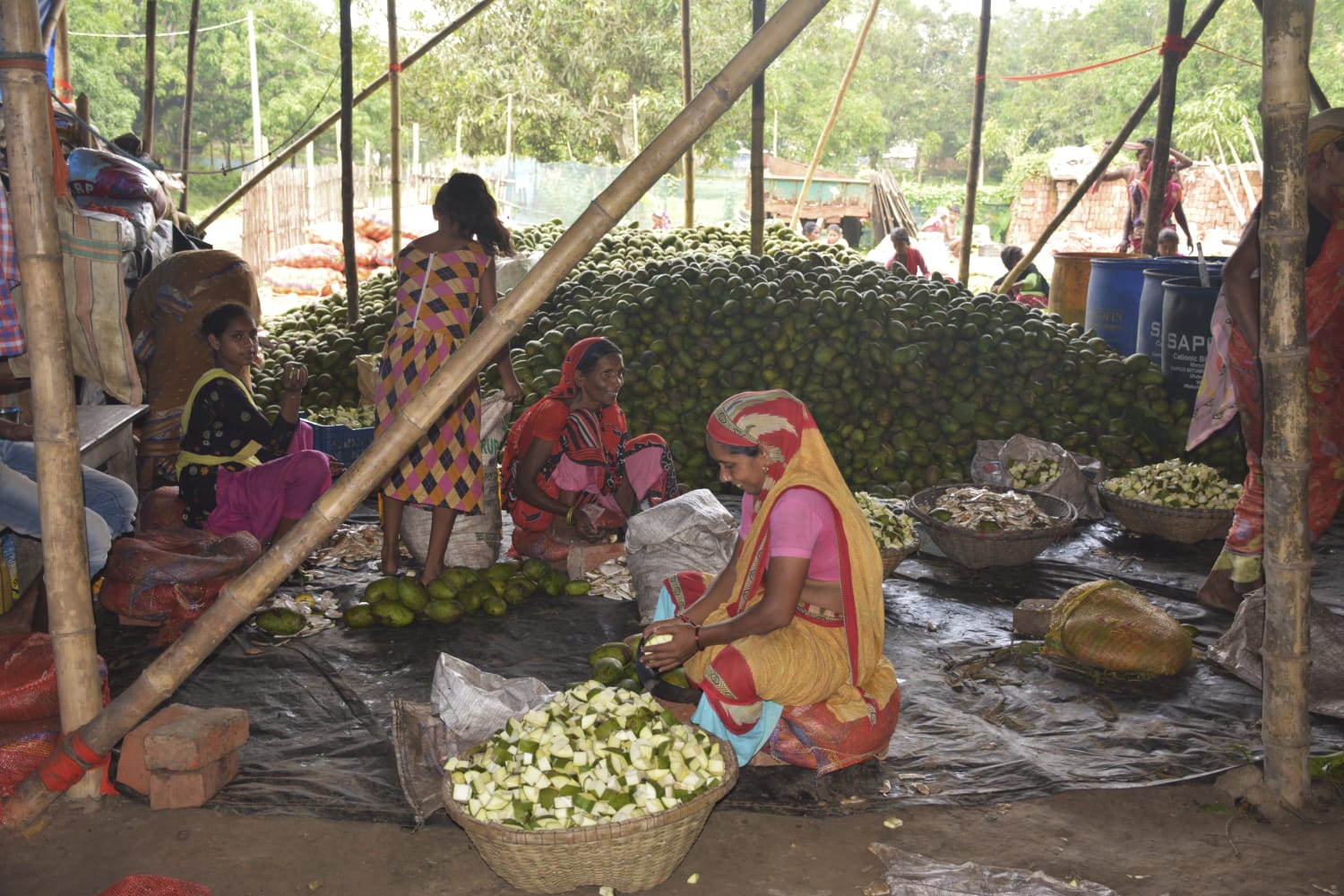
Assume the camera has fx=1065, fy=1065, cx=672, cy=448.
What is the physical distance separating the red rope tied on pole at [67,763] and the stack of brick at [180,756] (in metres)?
0.13

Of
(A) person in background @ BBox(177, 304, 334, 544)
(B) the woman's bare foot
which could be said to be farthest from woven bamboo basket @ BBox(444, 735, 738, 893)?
(B) the woman's bare foot

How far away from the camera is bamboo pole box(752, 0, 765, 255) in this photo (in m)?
7.06

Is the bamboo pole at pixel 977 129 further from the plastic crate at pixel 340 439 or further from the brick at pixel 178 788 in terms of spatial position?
the brick at pixel 178 788

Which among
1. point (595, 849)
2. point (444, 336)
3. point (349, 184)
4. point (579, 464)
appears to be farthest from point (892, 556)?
point (349, 184)

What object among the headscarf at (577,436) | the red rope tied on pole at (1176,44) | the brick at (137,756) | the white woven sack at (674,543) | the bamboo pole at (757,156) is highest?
the red rope tied on pole at (1176,44)

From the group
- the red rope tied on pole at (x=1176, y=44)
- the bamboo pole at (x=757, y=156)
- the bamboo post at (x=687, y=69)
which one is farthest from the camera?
the bamboo post at (x=687, y=69)

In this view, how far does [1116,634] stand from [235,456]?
11.0 feet

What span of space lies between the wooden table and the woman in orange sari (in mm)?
2255

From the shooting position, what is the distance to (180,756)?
103 inches

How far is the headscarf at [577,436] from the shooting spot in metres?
4.42

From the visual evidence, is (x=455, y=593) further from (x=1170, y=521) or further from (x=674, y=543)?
(x=1170, y=521)

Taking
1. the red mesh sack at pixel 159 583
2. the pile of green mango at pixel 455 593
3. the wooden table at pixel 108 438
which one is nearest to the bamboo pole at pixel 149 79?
the wooden table at pixel 108 438

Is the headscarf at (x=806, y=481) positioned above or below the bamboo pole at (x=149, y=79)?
below

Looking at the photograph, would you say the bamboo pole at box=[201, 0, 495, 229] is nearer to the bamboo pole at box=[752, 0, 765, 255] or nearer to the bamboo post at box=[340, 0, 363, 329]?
the bamboo post at box=[340, 0, 363, 329]
